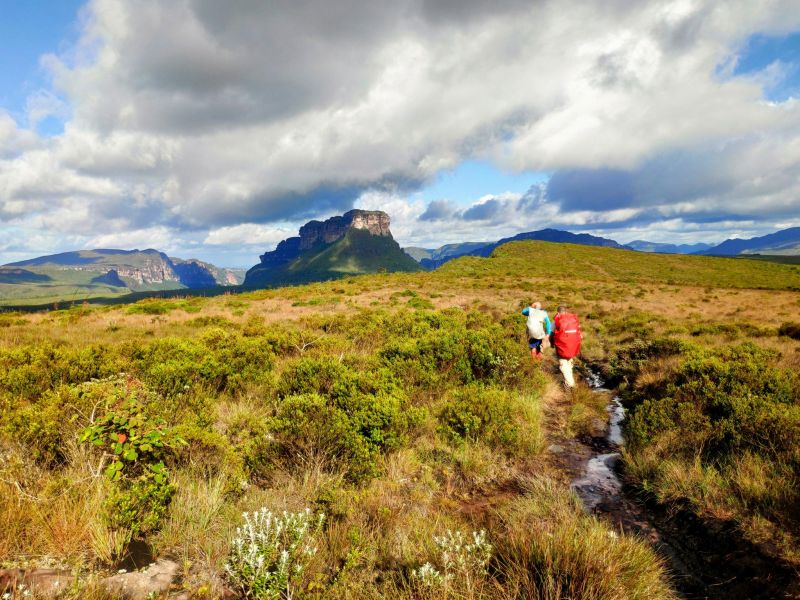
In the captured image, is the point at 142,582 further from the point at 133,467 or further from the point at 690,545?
the point at 690,545

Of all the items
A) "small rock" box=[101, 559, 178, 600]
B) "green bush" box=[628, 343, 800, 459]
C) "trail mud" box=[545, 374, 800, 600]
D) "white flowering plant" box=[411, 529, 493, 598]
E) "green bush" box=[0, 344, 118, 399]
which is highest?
"green bush" box=[0, 344, 118, 399]

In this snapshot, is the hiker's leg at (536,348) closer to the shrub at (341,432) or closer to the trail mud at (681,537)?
the trail mud at (681,537)

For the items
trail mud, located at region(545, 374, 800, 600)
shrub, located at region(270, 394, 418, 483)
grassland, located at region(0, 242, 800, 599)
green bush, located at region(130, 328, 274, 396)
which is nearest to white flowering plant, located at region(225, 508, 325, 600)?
grassland, located at region(0, 242, 800, 599)

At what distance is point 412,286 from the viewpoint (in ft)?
133

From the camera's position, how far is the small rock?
2.99 meters

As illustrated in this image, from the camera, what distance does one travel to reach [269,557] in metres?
3.29

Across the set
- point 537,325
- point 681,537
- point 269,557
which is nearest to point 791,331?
point 537,325

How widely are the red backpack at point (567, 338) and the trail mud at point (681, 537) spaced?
3.99 m

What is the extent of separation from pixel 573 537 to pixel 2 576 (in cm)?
479

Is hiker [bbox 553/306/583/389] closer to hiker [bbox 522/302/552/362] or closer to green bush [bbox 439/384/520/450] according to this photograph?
hiker [bbox 522/302/552/362]

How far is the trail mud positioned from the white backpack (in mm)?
5061

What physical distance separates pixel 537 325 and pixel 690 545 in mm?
8123

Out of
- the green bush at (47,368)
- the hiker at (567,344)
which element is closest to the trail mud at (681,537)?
the hiker at (567,344)

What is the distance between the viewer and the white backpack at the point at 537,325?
12.2 m
